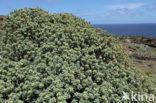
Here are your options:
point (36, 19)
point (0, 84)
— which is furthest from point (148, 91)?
point (36, 19)

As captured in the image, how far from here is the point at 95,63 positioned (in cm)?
423

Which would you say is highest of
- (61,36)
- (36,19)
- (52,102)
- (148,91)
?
(36,19)

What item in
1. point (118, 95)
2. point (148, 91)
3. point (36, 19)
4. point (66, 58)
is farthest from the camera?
point (36, 19)

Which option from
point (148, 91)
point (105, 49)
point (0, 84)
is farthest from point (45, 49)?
point (148, 91)

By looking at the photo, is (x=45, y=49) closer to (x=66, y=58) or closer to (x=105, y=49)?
(x=66, y=58)

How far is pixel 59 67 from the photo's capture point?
398cm

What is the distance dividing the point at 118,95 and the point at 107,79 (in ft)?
1.70

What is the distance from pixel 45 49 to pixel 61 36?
33.0 inches

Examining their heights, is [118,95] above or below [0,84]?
below

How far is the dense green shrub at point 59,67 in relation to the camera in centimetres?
351

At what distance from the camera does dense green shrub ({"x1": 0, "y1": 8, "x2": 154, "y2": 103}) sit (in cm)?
351

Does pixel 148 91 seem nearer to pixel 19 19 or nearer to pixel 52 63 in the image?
pixel 52 63

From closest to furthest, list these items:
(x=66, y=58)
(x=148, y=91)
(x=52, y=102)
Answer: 1. (x=52, y=102)
2. (x=66, y=58)
3. (x=148, y=91)

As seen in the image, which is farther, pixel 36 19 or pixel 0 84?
pixel 36 19
